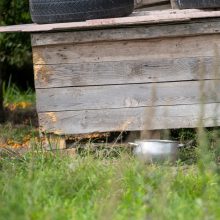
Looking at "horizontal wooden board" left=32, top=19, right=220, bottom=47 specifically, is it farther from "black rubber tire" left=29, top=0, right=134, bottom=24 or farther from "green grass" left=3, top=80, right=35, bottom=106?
"green grass" left=3, top=80, right=35, bottom=106

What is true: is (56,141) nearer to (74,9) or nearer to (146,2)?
(74,9)

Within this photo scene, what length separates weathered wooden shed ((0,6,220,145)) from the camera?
629 centimetres

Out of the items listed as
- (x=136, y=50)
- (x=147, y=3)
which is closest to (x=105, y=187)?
(x=136, y=50)

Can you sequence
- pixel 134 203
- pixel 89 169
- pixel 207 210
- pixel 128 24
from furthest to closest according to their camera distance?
pixel 128 24 → pixel 89 169 → pixel 134 203 → pixel 207 210

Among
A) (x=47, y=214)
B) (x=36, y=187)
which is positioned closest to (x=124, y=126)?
(x=36, y=187)

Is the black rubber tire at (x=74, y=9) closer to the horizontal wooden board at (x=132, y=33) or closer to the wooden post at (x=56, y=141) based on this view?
the horizontal wooden board at (x=132, y=33)

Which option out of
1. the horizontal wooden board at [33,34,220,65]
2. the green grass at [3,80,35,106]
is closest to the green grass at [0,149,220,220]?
the horizontal wooden board at [33,34,220,65]

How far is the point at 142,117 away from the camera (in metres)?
6.39

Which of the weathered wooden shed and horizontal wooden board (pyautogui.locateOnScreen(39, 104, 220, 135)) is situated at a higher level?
the weathered wooden shed

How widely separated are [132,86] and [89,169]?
1.40 metres

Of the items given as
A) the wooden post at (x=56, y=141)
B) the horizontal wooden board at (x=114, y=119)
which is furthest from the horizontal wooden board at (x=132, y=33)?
the wooden post at (x=56, y=141)

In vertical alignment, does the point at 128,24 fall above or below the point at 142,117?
above

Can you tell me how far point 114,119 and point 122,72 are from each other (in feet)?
1.35

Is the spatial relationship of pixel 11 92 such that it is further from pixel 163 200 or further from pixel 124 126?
pixel 163 200
